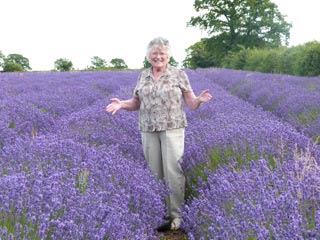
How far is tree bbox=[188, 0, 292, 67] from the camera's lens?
99.3 ft

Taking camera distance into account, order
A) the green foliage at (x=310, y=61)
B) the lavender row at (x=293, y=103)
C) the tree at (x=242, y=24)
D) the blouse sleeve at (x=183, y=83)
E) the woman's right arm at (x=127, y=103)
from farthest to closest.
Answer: the tree at (x=242, y=24), the green foliage at (x=310, y=61), the lavender row at (x=293, y=103), the woman's right arm at (x=127, y=103), the blouse sleeve at (x=183, y=83)

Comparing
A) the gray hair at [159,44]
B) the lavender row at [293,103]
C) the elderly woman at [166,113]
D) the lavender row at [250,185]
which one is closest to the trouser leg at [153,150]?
the elderly woman at [166,113]

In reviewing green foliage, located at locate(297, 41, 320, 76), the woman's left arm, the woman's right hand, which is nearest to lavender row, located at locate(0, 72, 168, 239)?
the woman's right hand

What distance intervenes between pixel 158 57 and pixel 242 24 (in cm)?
2875

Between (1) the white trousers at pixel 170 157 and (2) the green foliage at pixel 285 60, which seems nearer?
(1) the white trousers at pixel 170 157

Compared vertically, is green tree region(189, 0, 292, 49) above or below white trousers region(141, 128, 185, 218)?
above

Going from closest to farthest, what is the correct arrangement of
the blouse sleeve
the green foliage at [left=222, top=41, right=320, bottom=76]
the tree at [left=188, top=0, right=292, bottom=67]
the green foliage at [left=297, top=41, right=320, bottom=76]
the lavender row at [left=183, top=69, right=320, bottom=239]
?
the lavender row at [left=183, top=69, right=320, bottom=239] → the blouse sleeve → the green foliage at [left=297, top=41, right=320, bottom=76] → the green foliage at [left=222, top=41, right=320, bottom=76] → the tree at [left=188, top=0, right=292, bottom=67]

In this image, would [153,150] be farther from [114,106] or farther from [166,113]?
[114,106]

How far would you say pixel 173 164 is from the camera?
10.6 feet

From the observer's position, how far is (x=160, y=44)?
3111 millimetres

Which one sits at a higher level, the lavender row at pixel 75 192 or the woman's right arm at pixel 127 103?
the woman's right arm at pixel 127 103

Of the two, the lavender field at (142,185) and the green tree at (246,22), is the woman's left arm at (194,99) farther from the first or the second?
the green tree at (246,22)

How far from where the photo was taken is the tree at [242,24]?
30.3 metres

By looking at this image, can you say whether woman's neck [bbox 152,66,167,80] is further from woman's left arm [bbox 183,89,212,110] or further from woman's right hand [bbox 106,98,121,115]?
woman's right hand [bbox 106,98,121,115]
